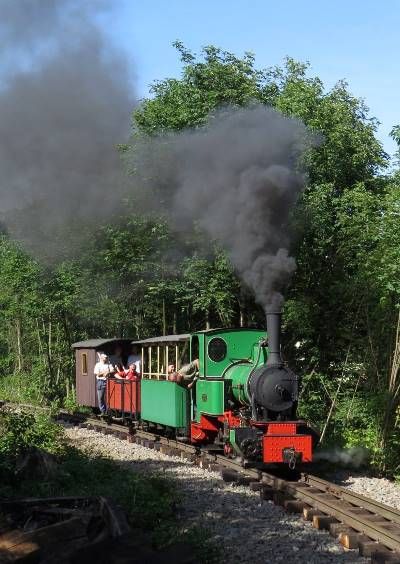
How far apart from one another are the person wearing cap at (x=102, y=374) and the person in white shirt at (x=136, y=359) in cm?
60

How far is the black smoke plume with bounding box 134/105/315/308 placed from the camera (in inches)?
449

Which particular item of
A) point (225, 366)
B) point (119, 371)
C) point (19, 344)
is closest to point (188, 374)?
point (225, 366)

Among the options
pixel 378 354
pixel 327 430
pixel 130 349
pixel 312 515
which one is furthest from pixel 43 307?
pixel 312 515

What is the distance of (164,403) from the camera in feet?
46.4

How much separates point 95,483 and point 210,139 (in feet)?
22.0

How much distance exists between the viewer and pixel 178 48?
17297 millimetres

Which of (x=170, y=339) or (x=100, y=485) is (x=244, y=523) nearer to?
(x=100, y=485)

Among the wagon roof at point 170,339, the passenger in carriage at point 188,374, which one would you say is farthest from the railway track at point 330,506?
the wagon roof at point 170,339

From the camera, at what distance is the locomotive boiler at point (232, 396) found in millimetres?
10391

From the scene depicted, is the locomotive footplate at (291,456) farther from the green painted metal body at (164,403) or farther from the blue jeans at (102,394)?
the blue jeans at (102,394)

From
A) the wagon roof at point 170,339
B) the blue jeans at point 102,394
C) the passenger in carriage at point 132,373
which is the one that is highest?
the wagon roof at point 170,339

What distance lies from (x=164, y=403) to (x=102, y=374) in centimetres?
535

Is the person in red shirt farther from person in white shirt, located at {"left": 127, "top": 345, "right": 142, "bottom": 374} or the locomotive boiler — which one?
the locomotive boiler

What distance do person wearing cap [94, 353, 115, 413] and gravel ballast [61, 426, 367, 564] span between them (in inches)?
290
